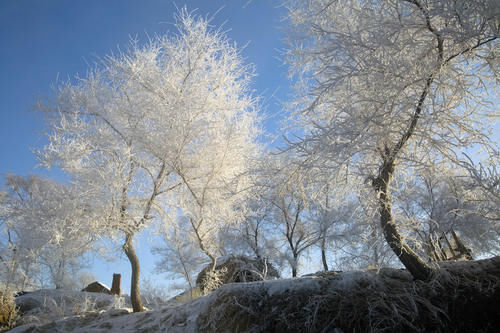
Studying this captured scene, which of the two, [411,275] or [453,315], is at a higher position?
[411,275]

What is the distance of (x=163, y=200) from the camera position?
8.09 meters

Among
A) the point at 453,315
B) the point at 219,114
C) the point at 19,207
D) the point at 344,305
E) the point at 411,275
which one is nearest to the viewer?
the point at 453,315

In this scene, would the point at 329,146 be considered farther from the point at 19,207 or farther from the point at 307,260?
the point at 307,260

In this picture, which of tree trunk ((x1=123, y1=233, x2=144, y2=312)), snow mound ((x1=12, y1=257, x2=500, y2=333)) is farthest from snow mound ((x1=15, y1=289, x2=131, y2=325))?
snow mound ((x1=12, y1=257, x2=500, y2=333))

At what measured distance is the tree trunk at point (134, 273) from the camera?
6.92 m

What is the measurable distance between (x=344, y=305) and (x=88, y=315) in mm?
5336

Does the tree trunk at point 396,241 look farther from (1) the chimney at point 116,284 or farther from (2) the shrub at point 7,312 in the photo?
(1) the chimney at point 116,284

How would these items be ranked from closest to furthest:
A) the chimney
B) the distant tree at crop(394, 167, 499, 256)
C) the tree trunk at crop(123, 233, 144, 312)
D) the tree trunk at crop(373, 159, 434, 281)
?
1. the tree trunk at crop(373, 159, 434, 281)
2. the distant tree at crop(394, 167, 499, 256)
3. the tree trunk at crop(123, 233, 144, 312)
4. the chimney

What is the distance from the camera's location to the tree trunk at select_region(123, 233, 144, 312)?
6922mm

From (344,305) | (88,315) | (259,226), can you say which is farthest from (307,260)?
(344,305)

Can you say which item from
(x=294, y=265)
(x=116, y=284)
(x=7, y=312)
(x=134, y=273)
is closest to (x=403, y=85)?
(x=134, y=273)

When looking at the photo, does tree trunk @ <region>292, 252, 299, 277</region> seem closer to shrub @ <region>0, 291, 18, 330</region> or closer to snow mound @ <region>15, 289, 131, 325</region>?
snow mound @ <region>15, 289, 131, 325</region>

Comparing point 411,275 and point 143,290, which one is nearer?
Result: point 411,275

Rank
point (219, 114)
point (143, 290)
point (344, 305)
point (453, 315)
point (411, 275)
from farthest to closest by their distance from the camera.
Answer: point (143, 290)
point (219, 114)
point (411, 275)
point (344, 305)
point (453, 315)
